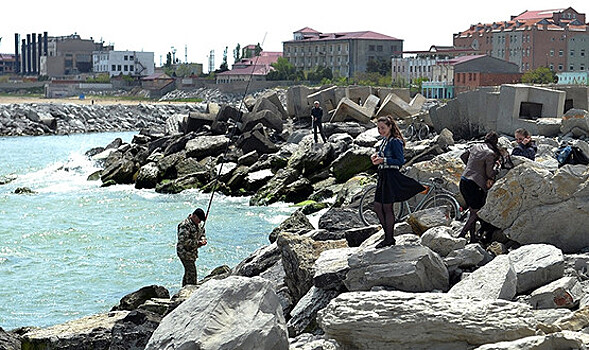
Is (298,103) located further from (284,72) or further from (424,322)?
(284,72)

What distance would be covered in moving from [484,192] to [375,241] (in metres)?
1.40

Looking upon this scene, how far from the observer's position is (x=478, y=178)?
9094mm

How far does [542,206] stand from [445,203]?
1850mm

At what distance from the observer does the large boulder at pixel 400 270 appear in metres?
A: 7.15

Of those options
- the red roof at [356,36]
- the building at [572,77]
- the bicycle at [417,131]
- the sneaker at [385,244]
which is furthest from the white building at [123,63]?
the sneaker at [385,244]

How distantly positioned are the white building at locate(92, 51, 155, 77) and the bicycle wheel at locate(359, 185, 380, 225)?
382 ft

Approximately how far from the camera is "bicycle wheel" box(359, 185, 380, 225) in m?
10.9

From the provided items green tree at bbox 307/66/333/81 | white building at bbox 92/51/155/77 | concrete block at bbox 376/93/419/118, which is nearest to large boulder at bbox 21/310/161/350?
concrete block at bbox 376/93/419/118

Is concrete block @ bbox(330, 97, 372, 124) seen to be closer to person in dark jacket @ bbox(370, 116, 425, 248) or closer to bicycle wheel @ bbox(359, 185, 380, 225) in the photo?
bicycle wheel @ bbox(359, 185, 380, 225)

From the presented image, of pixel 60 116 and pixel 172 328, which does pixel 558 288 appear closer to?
pixel 172 328

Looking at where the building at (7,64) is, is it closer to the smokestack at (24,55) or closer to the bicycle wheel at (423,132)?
the smokestack at (24,55)

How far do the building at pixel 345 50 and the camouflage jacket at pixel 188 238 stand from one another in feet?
302

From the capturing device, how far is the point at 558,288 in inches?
265

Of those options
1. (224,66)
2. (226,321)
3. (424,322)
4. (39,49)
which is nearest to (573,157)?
(424,322)
